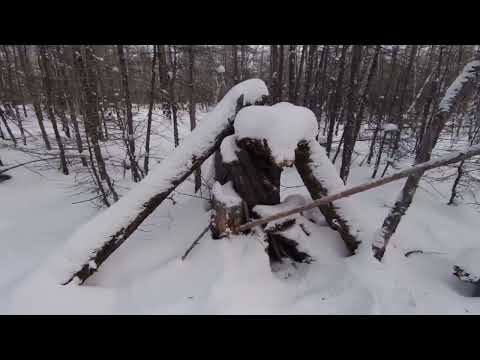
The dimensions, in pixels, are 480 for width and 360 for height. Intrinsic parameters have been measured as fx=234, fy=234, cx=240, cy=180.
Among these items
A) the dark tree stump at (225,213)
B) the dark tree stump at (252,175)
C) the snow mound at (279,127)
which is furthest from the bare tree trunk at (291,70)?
the dark tree stump at (225,213)

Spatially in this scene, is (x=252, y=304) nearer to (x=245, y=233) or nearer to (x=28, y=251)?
(x=245, y=233)

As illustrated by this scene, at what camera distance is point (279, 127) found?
103 inches

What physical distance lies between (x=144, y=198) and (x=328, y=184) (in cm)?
238

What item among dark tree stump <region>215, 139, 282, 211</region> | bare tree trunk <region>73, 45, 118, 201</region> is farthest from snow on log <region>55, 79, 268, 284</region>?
bare tree trunk <region>73, 45, 118, 201</region>

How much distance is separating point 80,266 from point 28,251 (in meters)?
2.50

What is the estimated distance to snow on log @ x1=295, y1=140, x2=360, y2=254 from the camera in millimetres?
3025

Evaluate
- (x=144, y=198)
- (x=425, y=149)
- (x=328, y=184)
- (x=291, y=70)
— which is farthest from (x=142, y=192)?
(x=291, y=70)

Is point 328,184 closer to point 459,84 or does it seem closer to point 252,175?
point 252,175

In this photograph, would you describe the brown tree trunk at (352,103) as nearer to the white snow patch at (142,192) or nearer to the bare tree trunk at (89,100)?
the white snow patch at (142,192)

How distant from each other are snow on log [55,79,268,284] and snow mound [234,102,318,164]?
46cm

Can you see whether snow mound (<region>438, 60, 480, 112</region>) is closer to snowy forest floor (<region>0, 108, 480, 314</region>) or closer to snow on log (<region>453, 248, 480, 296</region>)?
snowy forest floor (<region>0, 108, 480, 314</region>)

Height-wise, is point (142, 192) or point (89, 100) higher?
point (89, 100)

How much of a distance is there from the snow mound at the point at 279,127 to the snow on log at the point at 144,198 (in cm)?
46

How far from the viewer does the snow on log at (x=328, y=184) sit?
3.03 m
